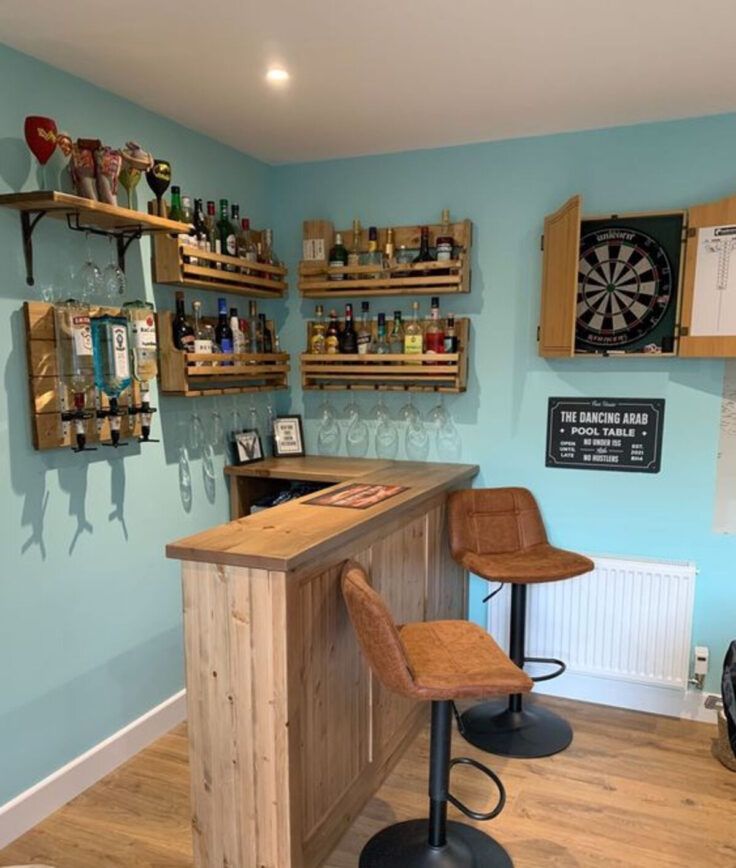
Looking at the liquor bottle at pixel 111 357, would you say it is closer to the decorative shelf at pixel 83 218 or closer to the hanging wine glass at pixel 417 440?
the decorative shelf at pixel 83 218

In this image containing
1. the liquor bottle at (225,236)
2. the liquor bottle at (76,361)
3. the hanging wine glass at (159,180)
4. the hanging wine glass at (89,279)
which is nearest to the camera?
the liquor bottle at (76,361)

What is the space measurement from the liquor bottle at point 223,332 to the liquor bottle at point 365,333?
2.08 feet

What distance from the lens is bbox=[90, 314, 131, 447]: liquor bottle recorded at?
2.34m

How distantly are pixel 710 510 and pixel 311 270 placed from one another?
2.14 meters

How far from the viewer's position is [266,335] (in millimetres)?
3404

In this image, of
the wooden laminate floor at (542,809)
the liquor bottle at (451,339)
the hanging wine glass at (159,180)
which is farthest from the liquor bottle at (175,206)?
the wooden laminate floor at (542,809)

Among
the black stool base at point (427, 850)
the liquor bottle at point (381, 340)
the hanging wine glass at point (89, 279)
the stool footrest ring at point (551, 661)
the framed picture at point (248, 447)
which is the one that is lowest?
the black stool base at point (427, 850)

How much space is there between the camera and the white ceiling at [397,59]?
6.29 ft

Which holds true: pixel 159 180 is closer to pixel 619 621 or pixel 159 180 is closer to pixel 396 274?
pixel 396 274

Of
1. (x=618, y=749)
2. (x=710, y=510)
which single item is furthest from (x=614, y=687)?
(x=710, y=510)

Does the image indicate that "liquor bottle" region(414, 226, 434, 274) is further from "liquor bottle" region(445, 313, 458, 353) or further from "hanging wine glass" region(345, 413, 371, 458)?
"hanging wine glass" region(345, 413, 371, 458)

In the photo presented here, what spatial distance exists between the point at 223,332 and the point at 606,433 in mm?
1790

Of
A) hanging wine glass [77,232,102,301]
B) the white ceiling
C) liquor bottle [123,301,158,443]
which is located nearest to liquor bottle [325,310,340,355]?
the white ceiling

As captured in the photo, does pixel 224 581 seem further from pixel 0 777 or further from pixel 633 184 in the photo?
pixel 633 184
